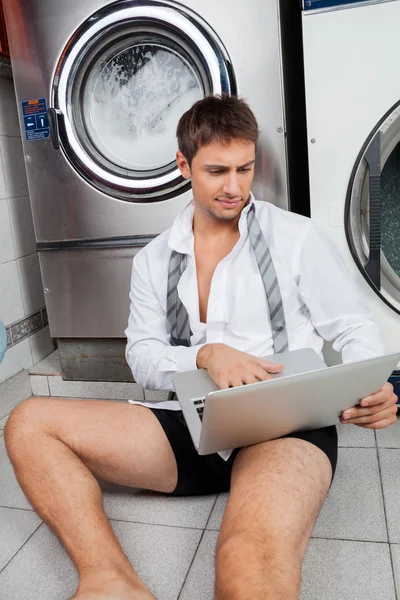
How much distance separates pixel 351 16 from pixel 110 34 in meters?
0.76

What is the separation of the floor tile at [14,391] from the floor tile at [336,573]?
3.75ft

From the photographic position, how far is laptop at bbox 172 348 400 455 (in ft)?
3.30

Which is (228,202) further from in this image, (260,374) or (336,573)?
(336,573)

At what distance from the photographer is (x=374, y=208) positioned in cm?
169

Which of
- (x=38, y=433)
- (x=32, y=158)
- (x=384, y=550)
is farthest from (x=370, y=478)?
(x=32, y=158)

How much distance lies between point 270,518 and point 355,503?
53cm

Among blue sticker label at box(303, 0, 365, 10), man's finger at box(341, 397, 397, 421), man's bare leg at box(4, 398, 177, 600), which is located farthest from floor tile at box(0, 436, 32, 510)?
blue sticker label at box(303, 0, 365, 10)

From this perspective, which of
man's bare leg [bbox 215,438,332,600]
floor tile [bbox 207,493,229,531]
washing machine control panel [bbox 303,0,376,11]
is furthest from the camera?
washing machine control panel [bbox 303,0,376,11]

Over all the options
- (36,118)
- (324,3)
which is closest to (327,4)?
(324,3)

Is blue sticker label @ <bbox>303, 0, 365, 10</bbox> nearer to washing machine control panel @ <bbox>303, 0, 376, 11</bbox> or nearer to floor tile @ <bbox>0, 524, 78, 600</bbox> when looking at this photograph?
washing machine control panel @ <bbox>303, 0, 376, 11</bbox>

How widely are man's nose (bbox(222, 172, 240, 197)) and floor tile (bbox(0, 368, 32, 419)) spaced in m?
1.30

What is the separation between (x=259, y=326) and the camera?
1427 mm

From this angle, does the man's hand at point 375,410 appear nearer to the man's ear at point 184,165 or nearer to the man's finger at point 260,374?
the man's finger at point 260,374

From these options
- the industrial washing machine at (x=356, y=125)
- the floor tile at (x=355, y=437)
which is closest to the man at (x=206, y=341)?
the industrial washing machine at (x=356, y=125)
